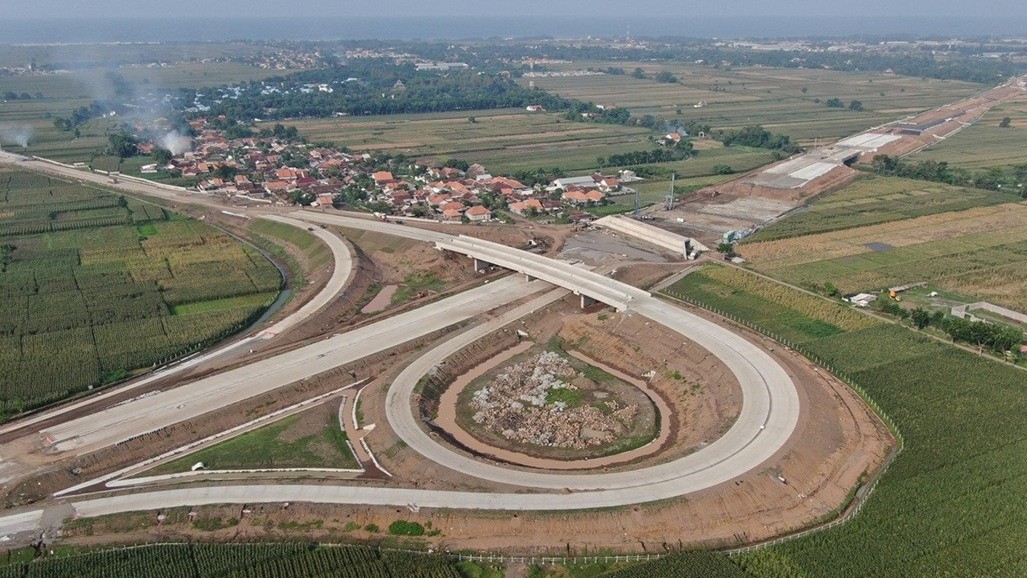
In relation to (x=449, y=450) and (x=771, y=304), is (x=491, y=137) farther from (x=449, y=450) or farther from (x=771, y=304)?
(x=449, y=450)

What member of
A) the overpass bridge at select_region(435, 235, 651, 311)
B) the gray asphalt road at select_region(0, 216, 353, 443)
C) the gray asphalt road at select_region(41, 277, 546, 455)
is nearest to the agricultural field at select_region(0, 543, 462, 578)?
the gray asphalt road at select_region(0, 216, 353, 443)

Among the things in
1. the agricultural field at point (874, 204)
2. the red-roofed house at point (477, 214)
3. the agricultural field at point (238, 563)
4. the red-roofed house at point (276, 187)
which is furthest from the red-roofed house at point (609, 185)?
the agricultural field at point (238, 563)

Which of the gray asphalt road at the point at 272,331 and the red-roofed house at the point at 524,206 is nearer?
the gray asphalt road at the point at 272,331

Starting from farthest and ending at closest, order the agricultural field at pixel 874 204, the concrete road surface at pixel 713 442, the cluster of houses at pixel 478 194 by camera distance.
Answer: the cluster of houses at pixel 478 194
the agricultural field at pixel 874 204
the concrete road surface at pixel 713 442

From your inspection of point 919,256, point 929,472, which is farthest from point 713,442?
point 919,256

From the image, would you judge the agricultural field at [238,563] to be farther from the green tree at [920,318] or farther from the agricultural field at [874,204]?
the agricultural field at [874,204]

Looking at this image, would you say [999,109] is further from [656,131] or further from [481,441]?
[481,441]
